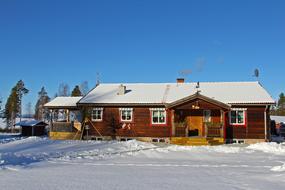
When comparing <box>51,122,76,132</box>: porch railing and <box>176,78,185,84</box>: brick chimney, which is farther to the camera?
Answer: <box>176,78,185,84</box>: brick chimney

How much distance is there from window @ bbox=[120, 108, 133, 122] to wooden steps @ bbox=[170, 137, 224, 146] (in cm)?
446

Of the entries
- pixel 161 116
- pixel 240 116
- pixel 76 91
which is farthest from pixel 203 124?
pixel 76 91

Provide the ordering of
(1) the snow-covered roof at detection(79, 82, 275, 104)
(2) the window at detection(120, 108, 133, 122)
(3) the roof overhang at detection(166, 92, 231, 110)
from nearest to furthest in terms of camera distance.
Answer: (3) the roof overhang at detection(166, 92, 231, 110) → (1) the snow-covered roof at detection(79, 82, 275, 104) → (2) the window at detection(120, 108, 133, 122)

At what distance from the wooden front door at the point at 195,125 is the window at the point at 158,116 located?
1.96 m

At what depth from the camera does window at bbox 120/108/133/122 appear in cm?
2850

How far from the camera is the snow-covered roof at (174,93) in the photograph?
27.4m

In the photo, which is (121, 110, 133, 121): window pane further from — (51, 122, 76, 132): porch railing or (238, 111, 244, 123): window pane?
(238, 111, 244, 123): window pane

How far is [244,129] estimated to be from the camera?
2666 cm

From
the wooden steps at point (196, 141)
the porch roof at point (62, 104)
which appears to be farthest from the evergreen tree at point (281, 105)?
the porch roof at point (62, 104)

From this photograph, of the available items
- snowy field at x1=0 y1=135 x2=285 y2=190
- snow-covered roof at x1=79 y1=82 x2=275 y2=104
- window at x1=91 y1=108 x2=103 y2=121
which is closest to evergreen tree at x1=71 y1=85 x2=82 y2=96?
snow-covered roof at x1=79 y1=82 x2=275 y2=104

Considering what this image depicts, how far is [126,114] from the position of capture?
94.0ft

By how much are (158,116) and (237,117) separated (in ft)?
19.7

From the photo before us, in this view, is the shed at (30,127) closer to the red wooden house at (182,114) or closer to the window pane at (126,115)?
the red wooden house at (182,114)

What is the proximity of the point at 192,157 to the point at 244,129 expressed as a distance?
9.74 meters
